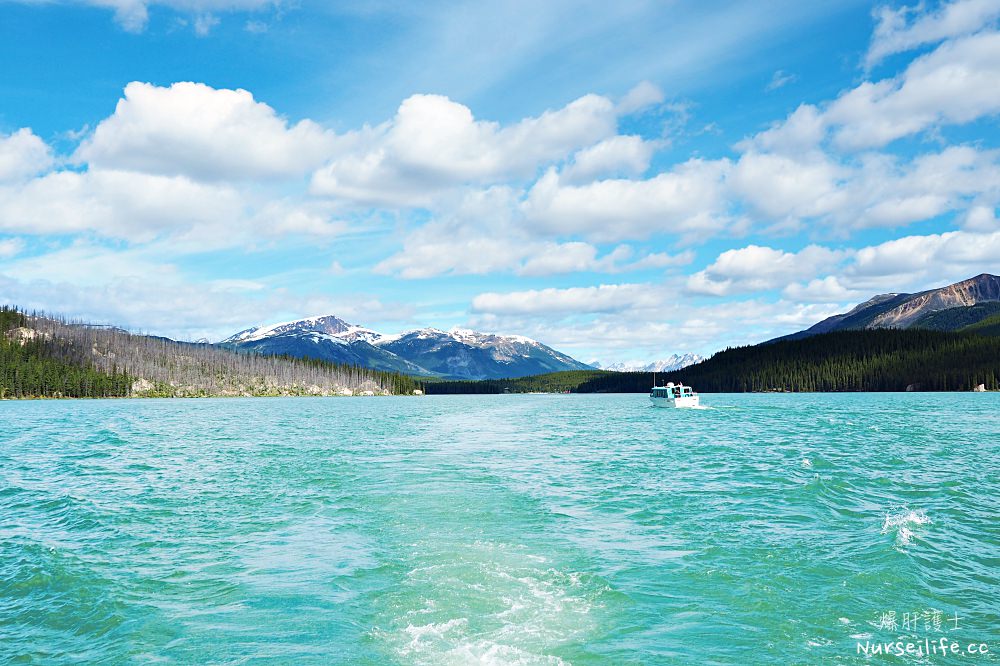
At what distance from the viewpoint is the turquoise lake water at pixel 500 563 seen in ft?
45.5

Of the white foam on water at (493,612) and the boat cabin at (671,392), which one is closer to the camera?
the white foam on water at (493,612)

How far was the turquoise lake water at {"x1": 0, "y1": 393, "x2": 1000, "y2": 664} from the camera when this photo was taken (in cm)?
1388

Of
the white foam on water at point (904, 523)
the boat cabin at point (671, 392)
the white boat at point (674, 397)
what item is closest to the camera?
the white foam on water at point (904, 523)

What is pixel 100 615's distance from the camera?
1566 cm

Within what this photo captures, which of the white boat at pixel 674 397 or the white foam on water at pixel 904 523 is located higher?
the white boat at pixel 674 397

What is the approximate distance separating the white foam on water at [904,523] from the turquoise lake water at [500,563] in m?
0.18

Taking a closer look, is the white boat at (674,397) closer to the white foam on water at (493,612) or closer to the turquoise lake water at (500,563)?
the turquoise lake water at (500,563)

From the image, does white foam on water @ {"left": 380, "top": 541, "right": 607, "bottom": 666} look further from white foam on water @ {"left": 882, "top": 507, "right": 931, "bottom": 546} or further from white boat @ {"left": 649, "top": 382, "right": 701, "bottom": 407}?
white boat @ {"left": 649, "top": 382, "right": 701, "bottom": 407}

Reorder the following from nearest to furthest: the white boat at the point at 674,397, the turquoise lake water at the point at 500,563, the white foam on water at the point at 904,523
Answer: the turquoise lake water at the point at 500,563, the white foam on water at the point at 904,523, the white boat at the point at 674,397

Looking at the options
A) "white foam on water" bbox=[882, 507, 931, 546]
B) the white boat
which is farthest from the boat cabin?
"white foam on water" bbox=[882, 507, 931, 546]

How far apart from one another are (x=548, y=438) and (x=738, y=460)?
24764mm

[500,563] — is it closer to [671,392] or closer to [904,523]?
[904,523]

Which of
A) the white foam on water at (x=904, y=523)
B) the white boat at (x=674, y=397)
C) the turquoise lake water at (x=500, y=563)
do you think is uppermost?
the white boat at (x=674, y=397)

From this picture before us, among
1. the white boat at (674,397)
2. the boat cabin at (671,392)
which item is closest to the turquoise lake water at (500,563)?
the white boat at (674,397)
